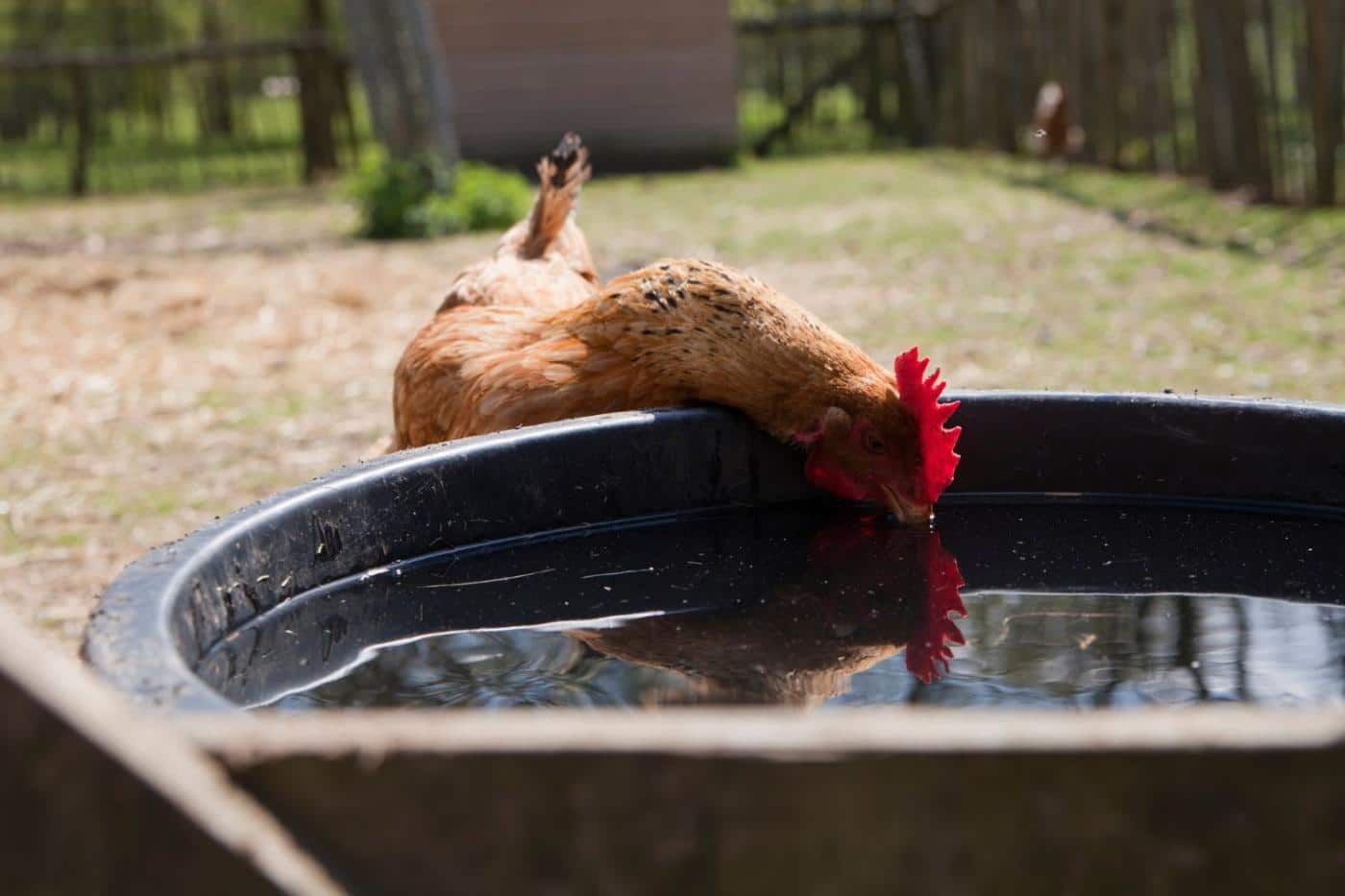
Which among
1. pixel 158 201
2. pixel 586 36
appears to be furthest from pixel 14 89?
pixel 586 36

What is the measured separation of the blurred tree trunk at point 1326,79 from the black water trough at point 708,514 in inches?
325

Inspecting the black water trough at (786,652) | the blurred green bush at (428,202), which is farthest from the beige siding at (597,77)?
the black water trough at (786,652)

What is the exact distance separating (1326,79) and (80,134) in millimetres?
16145

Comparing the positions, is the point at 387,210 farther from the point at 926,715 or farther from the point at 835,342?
the point at 926,715

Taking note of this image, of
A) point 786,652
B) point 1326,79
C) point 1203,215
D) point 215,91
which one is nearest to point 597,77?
point 1203,215

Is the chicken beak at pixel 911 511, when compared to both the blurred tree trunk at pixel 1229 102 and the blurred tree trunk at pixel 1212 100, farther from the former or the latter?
the blurred tree trunk at pixel 1212 100

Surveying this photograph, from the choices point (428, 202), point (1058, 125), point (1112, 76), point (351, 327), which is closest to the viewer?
point (351, 327)

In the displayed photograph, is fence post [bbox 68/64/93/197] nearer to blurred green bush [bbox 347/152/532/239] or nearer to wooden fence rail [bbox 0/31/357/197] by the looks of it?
wooden fence rail [bbox 0/31/357/197]

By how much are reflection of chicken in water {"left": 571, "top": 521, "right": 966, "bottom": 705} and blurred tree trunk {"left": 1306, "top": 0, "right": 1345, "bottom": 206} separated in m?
8.57

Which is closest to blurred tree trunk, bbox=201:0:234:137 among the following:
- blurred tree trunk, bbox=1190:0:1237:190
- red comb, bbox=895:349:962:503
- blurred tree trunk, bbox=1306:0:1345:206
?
blurred tree trunk, bbox=1190:0:1237:190

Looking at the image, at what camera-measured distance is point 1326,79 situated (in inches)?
382

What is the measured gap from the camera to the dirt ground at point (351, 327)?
566 centimetres

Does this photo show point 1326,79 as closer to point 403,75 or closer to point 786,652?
point 403,75

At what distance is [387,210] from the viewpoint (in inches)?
492
